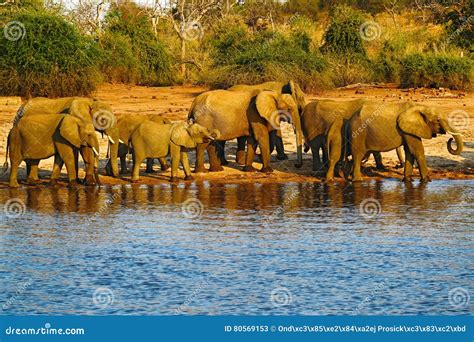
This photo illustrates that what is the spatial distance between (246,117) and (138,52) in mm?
15388

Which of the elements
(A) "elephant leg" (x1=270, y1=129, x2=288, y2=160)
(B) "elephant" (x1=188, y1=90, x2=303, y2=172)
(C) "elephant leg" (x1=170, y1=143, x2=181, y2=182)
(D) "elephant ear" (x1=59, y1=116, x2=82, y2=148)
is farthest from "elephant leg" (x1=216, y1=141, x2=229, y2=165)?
(D) "elephant ear" (x1=59, y1=116, x2=82, y2=148)

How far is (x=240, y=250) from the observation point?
13.7 metres

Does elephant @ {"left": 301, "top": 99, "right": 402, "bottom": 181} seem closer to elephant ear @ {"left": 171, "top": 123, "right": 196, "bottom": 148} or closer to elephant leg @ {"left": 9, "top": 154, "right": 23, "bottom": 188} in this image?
elephant ear @ {"left": 171, "top": 123, "right": 196, "bottom": 148}

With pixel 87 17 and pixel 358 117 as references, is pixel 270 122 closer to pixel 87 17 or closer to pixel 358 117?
pixel 358 117

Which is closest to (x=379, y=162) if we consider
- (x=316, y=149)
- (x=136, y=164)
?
(x=316, y=149)

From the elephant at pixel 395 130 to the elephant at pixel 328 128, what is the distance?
0.29 m

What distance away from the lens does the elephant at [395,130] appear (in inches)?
756

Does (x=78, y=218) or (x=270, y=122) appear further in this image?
(x=270, y=122)

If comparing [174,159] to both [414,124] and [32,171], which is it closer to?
[32,171]

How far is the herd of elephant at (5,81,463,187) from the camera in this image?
18656 millimetres

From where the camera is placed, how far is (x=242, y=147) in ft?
70.1

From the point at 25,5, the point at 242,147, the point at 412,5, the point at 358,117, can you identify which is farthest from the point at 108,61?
the point at 412,5

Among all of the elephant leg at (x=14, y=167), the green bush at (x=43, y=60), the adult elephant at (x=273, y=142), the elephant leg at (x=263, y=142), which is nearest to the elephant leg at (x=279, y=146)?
the adult elephant at (x=273, y=142)

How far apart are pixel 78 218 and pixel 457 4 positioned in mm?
19949
